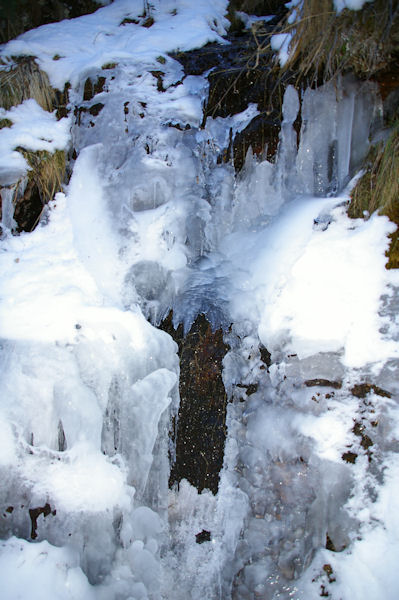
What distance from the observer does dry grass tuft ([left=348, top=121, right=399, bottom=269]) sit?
101 inches

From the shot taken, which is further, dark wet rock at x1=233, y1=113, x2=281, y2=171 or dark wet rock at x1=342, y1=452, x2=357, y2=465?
dark wet rock at x1=233, y1=113, x2=281, y2=171

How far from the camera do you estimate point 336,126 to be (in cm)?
304

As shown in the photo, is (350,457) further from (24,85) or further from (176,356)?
(24,85)

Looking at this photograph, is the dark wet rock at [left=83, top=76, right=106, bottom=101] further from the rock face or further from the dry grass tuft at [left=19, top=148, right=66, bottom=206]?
the rock face

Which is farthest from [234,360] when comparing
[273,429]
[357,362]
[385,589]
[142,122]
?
[142,122]

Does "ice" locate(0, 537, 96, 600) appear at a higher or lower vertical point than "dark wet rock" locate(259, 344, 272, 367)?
lower

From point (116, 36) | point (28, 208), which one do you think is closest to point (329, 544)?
point (28, 208)

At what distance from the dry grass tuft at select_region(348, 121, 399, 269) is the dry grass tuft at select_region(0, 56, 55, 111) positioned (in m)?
2.70

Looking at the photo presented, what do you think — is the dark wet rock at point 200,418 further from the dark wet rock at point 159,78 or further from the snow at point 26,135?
the dark wet rock at point 159,78

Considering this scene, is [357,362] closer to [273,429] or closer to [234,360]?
[273,429]

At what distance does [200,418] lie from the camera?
2967 mm

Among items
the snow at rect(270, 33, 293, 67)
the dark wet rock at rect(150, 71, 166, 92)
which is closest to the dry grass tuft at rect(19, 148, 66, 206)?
the dark wet rock at rect(150, 71, 166, 92)

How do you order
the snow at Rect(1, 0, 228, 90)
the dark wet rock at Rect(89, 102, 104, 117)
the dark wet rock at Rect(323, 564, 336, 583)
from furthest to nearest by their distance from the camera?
the snow at Rect(1, 0, 228, 90) < the dark wet rock at Rect(89, 102, 104, 117) < the dark wet rock at Rect(323, 564, 336, 583)

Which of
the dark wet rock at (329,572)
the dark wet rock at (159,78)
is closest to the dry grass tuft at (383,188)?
the dark wet rock at (329,572)
